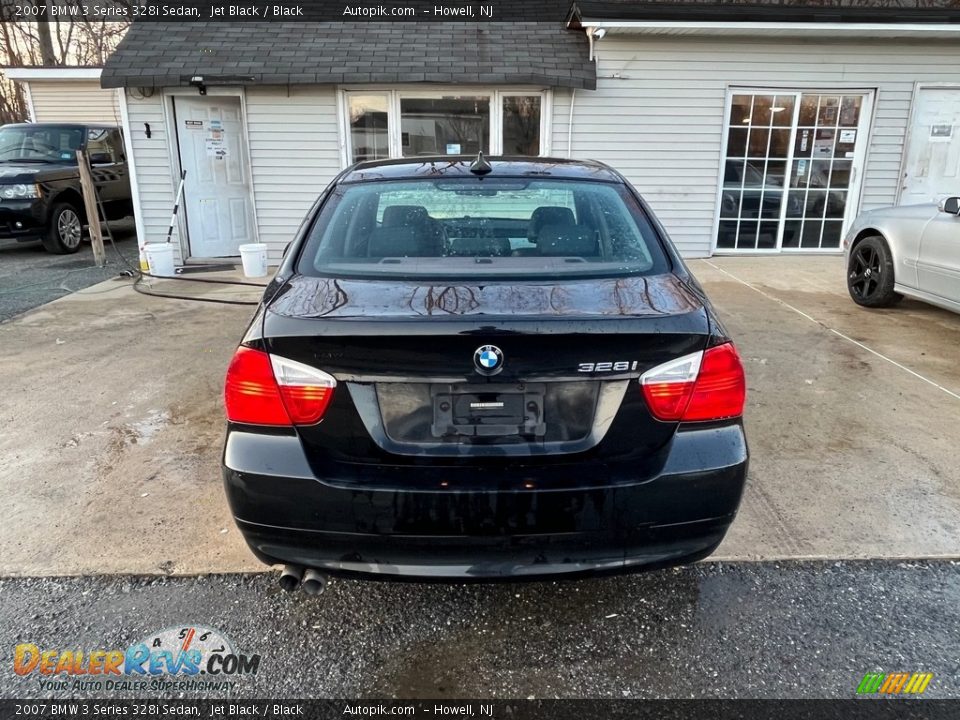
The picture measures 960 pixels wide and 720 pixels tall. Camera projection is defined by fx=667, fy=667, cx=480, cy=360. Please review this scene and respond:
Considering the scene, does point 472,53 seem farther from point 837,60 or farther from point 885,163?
point 885,163

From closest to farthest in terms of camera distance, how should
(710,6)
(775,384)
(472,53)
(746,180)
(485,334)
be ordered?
(485,334)
(775,384)
(710,6)
(472,53)
(746,180)

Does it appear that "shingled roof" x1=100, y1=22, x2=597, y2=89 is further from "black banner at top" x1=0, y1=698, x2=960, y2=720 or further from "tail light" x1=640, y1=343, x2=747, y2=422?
"black banner at top" x1=0, y1=698, x2=960, y2=720

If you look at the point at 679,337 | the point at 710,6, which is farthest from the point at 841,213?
the point at 679,337

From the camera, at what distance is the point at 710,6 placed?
8617 millimetres

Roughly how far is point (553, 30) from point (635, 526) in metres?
9.37

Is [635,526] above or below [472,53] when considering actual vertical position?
below

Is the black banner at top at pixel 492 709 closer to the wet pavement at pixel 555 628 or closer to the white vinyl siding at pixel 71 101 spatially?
the wet pavement at pixel 555 628

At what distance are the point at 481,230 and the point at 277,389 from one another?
1162 millimetres

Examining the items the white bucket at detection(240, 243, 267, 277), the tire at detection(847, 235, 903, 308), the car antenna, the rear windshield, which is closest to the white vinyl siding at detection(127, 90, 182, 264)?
the white bucket at detection(240, 243, 267, 277)

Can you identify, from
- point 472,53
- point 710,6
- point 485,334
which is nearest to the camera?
point 485,334

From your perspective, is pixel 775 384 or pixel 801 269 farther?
pixel 801 269

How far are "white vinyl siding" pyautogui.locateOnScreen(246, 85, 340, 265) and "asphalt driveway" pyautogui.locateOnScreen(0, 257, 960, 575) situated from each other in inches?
128

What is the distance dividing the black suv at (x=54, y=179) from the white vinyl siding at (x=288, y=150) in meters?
3.24

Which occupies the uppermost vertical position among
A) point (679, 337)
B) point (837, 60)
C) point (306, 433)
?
point (837, 60)
